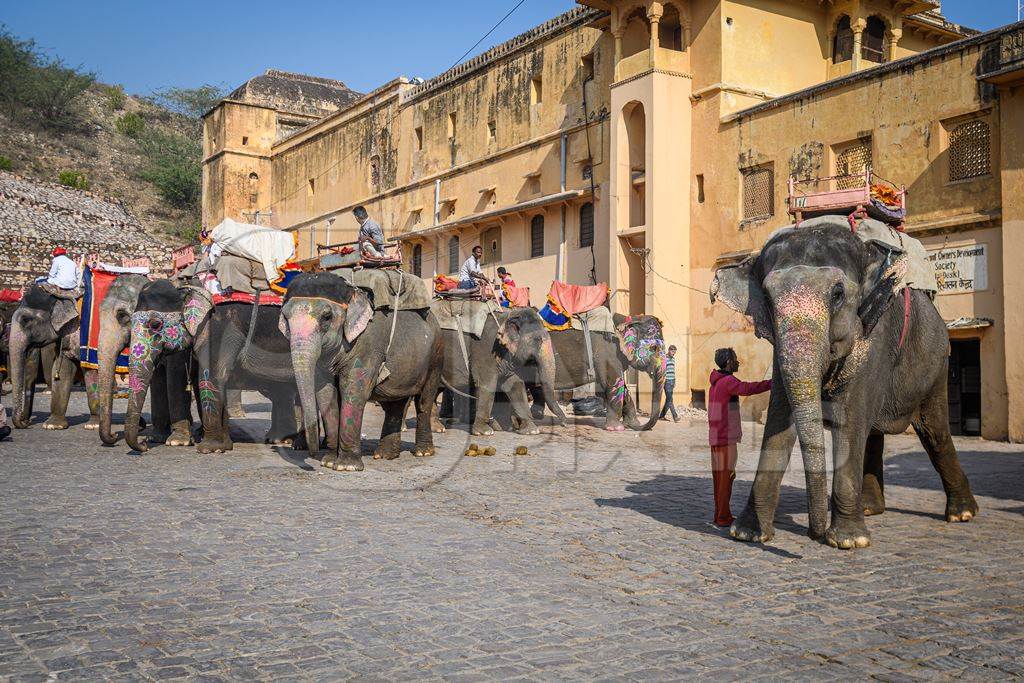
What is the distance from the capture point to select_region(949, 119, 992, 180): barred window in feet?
61.0

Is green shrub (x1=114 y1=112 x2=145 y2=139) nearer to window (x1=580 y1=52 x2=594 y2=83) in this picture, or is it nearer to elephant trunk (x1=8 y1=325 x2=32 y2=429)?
window (x1=580 y1=52 x2=594 y2=83)

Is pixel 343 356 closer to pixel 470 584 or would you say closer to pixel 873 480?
pixel 470 584

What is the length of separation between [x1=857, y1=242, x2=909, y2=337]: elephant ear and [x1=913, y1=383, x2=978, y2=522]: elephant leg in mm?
1816

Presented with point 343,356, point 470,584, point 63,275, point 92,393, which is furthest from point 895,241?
point 63,275

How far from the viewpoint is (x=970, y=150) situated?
18.9m

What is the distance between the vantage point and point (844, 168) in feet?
70.4

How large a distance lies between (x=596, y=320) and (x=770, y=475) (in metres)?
11.2

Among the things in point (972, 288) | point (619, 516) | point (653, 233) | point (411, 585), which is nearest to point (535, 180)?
point (653, 233)

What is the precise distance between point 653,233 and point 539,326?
9765 millimetres

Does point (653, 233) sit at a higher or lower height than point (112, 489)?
higher

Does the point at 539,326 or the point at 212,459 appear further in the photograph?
the point at 539,326

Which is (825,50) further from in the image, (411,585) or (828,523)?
(411,585)

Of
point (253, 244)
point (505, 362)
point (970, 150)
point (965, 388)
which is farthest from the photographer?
point (965, 388)

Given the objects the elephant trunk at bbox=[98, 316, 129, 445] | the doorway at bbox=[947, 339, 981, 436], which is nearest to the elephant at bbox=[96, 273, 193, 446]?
the elephant trunk at bbox=[98, 316, 129, 445]
